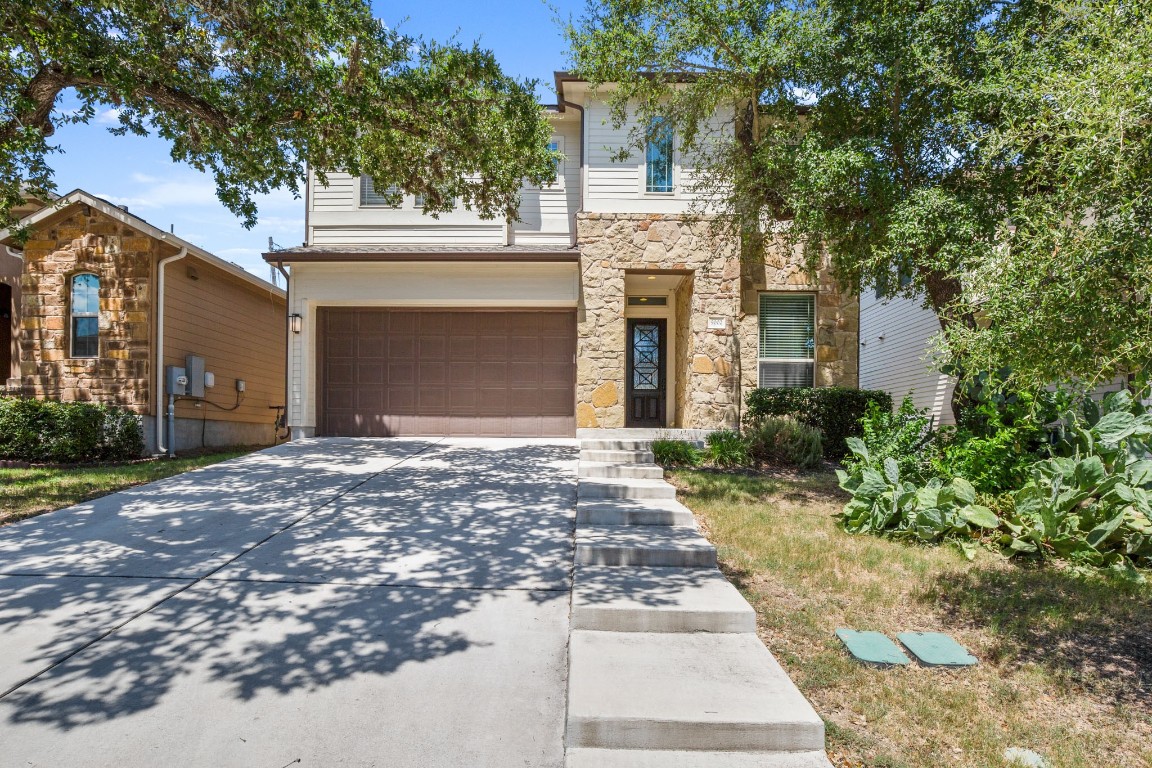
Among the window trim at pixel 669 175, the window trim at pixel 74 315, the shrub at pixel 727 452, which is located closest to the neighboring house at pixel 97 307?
the window trim at pixel 74 315

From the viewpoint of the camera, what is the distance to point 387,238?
472 inches

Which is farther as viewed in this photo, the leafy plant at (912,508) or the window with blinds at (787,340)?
the window with blinds at (787,340)

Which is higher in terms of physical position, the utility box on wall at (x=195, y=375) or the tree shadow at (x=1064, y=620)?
the utility box on wall at (x=195, y=375)

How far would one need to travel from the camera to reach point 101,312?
1123 centimetres

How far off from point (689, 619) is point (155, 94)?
7707mm

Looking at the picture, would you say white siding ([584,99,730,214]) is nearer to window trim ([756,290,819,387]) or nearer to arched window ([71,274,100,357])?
window trim ([756,290,819,387])

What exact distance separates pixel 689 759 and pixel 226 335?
13.9 m

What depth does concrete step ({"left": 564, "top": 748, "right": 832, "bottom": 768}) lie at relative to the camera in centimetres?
265

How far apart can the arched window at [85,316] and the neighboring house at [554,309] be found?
329cm

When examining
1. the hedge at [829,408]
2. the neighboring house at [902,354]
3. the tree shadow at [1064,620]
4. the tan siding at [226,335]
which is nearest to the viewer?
the tree shadow at [1064,620]

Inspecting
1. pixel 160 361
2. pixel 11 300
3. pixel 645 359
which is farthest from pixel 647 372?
pixel 11 300

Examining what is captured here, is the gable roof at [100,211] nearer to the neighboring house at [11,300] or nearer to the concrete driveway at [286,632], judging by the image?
the neighboring house at [11,300]

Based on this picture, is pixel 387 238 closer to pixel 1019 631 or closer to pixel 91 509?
pixel 91 509

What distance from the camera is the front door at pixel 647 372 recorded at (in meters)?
12.5
